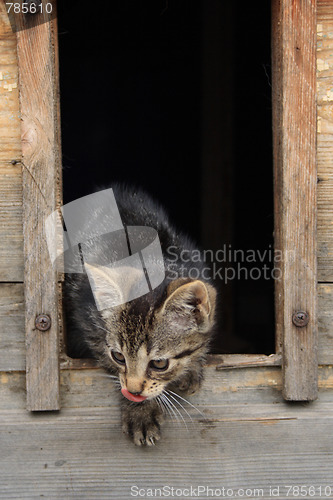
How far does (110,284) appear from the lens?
7.41ft

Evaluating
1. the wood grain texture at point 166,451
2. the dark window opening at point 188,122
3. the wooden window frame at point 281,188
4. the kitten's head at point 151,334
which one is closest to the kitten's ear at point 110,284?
the kitten's head at point 151,334

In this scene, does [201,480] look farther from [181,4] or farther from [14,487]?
[181,4]

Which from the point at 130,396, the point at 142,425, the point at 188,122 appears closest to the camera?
the point at 130,396

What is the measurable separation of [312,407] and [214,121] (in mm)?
3721

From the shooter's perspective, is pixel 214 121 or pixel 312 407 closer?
pixel 312 407

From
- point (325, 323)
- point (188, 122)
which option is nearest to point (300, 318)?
point (325, 323)

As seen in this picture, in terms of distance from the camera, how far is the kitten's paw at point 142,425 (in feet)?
7.45

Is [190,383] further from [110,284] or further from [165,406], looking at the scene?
[110,284]

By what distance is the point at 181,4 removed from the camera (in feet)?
15.6

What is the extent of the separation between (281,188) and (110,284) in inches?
31.7

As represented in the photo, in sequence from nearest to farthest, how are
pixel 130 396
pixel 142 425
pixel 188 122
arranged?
pixel 130 396 → pixel 142 425 → pixel 188 122

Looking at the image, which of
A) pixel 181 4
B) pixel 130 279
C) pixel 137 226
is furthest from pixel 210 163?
pixel 130 279

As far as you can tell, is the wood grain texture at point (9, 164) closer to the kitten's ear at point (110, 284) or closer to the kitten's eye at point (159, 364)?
the kitten's ear at point (110, 284)

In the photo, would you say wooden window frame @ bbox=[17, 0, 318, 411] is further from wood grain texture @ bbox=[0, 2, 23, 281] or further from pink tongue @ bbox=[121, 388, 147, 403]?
pink tongue @ bbox=[121, 388, 147, 403]
